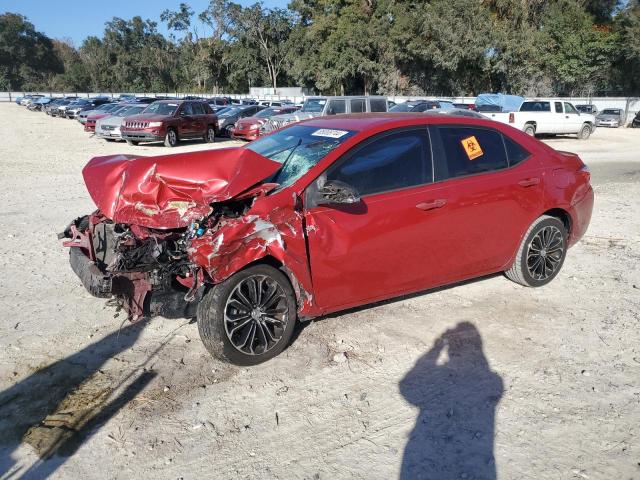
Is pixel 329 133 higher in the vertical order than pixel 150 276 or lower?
higher

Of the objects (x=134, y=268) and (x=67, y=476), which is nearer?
(x=67, y=476)

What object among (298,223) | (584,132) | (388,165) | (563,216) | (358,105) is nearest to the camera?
(298,223)

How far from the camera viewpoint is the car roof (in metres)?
4.57

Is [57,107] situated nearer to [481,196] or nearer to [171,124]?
[171,124]

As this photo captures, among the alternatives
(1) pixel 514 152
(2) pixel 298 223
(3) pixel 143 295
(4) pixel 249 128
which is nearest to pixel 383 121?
(2) pixel 298 223

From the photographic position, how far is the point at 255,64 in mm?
72625

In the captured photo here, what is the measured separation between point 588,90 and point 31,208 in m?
47.7

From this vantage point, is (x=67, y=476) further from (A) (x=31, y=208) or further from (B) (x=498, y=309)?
(A) (x=31, y=208)

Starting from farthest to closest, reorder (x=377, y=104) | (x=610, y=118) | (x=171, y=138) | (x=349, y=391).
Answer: (x=610, y=118) → (x=171, y=138) → (x=377, y=104) → (x=349, y=391)

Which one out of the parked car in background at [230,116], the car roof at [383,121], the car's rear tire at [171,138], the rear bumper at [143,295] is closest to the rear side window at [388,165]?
the car roof at [383,121]

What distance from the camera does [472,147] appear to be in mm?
4934

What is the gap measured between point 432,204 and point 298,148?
1.20m

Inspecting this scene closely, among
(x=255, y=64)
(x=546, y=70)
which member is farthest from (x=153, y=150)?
(x=255, y=64)

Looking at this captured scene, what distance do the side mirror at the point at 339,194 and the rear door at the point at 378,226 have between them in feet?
0.41
